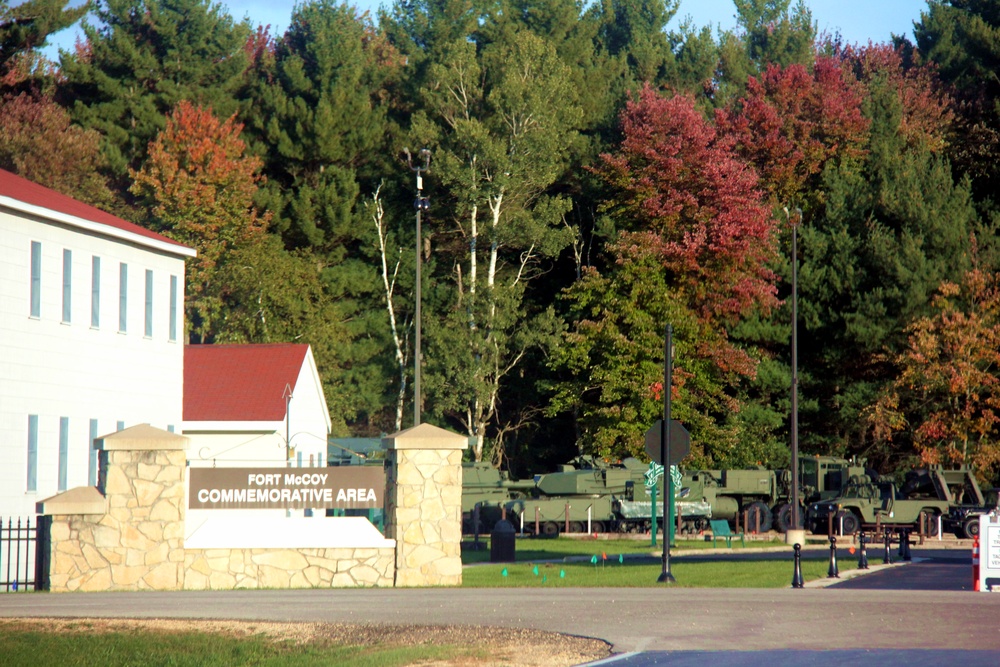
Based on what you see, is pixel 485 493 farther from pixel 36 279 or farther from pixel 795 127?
pixel 795 127

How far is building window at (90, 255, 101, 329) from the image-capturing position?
103 feet

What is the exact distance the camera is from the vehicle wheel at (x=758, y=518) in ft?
139

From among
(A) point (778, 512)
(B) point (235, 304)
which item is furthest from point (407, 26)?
(A) point (778, 512)

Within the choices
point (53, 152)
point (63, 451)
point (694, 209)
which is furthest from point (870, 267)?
point (63, 451)

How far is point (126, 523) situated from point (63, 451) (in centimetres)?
918

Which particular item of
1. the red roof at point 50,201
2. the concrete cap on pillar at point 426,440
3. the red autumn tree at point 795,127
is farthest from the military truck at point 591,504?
the concrete cap on pillar at point 426,440

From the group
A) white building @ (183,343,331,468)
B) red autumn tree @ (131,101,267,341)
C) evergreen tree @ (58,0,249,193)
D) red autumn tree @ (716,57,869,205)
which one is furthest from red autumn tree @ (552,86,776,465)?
evergreen tree @ (58,0,249,193)

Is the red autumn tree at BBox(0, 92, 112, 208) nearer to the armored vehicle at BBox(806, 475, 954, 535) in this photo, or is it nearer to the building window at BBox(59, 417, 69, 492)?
the building window at BBox(59, 417, 69, 492)

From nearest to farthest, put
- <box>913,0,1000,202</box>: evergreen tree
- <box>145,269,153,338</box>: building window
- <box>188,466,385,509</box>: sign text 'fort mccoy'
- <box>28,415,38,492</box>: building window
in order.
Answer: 1. <box>188,466,385,509</box>: sign text 'fort mccoy'
2. <box>28,415,38,492</box>: building window
3. <box>145,269,153,338</box>: building window
4. <box>913,0,1000,202</box>: evergreen tree

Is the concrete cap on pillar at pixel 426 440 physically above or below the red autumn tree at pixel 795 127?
below

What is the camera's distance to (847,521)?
40281 millimetres

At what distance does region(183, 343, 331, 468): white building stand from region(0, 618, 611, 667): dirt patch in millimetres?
19322

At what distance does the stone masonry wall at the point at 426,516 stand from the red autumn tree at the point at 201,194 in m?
33.4

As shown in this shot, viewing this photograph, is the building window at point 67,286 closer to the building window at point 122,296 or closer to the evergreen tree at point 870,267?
the building window at point 122,296
